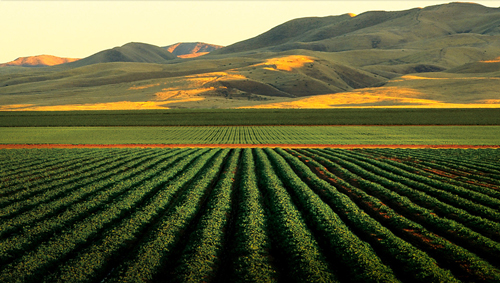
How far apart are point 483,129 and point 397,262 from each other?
2001 inches

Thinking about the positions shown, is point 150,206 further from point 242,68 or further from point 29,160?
point 242,68

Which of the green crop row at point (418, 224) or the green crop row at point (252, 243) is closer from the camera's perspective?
the green crop row at point (252, 243)

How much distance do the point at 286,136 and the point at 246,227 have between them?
3396cm

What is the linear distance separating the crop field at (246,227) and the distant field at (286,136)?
20219mm

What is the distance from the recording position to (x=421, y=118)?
6109 centimetres

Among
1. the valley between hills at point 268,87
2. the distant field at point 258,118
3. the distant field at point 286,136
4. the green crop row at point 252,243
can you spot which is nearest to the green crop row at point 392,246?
the green crop row at point 252,243

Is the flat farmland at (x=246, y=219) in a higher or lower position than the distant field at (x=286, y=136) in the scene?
higher

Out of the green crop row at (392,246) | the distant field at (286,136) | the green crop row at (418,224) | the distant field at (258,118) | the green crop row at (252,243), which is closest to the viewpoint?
the green crop row at (392,246)

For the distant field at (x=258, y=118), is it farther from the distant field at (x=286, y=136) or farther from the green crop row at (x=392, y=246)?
the green crop row at (x=392, y=246)

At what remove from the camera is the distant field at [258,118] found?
195 feet

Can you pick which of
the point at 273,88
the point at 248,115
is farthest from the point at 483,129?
the point at 273,88

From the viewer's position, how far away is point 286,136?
44.9 m

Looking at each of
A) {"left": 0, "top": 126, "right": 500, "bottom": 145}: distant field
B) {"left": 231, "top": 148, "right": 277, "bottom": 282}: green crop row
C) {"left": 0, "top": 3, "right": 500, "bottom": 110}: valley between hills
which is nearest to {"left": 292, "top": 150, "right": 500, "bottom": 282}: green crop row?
{"left": 231, "top": 148, "right": 277, "bottom": 282}: green crop row

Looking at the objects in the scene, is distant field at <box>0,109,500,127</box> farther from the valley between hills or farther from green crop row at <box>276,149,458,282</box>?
green crop row at <box>276,149,458,282</box>
